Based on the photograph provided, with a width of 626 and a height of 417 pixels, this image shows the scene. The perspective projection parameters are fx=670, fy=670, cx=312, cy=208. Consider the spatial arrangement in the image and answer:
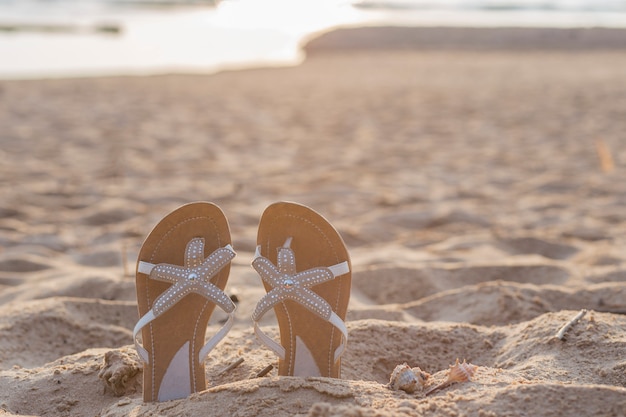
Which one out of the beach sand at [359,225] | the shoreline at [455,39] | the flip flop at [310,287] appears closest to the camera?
the beach sand at [359,225]

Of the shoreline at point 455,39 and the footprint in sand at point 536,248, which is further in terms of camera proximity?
the shoreline at point 455,39

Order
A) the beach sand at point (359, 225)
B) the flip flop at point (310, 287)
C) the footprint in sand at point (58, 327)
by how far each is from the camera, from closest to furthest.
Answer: the beach sand at point (359, 225), the flip flop at point (310, 287), the footprint in sand at point (58, 327)

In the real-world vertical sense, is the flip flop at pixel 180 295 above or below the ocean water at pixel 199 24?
below

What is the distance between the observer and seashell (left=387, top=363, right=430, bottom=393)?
1.67 m

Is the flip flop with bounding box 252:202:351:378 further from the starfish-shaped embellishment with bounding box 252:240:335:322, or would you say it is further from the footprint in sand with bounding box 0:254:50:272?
the footprint in sand with bounding box 0:254:50:272

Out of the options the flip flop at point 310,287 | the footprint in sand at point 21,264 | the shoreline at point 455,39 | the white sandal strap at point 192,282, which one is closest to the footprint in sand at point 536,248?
the flip flop at point 310,287

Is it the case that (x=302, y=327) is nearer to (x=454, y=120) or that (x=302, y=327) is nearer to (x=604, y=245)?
(x=604, y=245)

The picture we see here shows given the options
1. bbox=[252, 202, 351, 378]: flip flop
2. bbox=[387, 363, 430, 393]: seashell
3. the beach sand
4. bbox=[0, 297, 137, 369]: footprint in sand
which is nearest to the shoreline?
the beach sand

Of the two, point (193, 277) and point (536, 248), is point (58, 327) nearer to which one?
point (193, 277)

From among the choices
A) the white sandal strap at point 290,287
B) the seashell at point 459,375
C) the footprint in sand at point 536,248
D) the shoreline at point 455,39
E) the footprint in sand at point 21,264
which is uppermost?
the shoreline at point 455,39

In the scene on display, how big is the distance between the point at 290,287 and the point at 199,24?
717 inches

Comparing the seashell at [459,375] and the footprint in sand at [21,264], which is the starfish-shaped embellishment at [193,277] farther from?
the footprint in sand at [21,264]

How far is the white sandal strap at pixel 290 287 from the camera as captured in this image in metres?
1.88

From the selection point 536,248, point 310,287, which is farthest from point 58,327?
point 536,248
